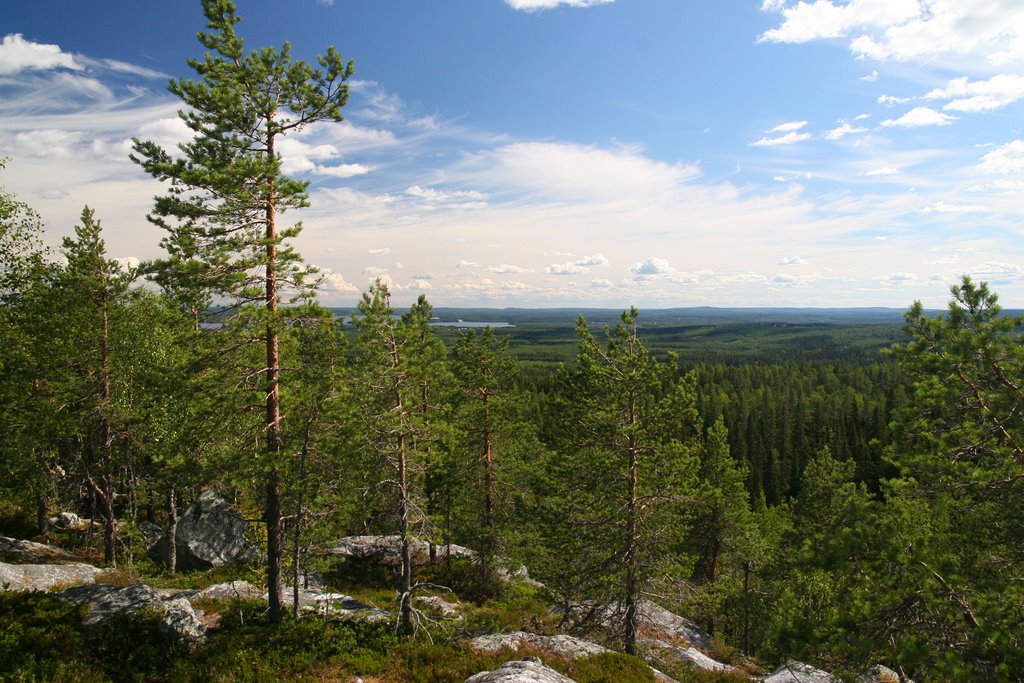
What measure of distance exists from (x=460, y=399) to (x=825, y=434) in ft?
218

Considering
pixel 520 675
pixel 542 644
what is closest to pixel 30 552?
pixel 542 644

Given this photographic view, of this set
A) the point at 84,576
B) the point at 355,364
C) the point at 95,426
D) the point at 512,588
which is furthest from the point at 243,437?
the point at 512,588

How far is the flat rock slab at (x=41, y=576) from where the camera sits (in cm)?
1342

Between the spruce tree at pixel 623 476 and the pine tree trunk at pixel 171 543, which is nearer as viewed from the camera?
the spruce tree at pixel 623 476

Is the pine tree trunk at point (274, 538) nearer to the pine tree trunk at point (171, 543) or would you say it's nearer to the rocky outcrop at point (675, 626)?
the pine tree trunk at point (171, 543)

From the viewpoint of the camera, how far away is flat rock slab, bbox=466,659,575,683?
32.7 ft

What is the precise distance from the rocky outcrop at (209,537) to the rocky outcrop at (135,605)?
7373 mm

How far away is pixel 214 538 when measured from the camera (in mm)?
21844

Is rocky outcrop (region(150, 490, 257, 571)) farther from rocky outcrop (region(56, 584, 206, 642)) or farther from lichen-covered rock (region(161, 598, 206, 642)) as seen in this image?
lichen-covered rock (region(161, 598, 206, 642))

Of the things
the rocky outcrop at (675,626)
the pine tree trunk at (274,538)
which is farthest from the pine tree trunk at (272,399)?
the rocky outcrop at (675,626)

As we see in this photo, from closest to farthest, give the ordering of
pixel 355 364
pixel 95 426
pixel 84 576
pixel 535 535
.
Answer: pixel 355 364 < pixel 84 576 < pixel 95 426 < pixel 535 535

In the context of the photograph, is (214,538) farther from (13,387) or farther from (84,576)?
(13,387)

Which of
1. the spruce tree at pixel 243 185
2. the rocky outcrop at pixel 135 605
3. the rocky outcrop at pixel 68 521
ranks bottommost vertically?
the rocky outcrop at pixel 68 521

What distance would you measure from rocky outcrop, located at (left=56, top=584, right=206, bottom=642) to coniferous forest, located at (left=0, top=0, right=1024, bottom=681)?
11.9 inches
